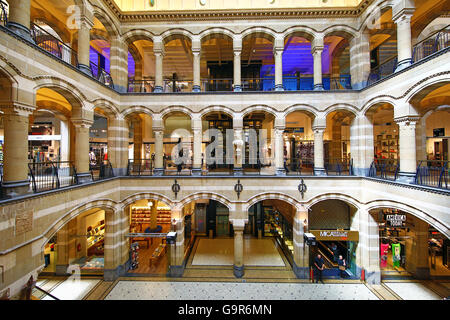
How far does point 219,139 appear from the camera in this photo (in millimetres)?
17750

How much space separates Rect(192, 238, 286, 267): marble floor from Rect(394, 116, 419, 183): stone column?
7958 millimetres

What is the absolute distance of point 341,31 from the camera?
475 inches

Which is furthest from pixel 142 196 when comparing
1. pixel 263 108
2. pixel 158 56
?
pixel 263 108

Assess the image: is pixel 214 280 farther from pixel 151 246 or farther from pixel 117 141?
pixel 117 141

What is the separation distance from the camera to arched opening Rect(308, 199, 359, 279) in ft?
37.3

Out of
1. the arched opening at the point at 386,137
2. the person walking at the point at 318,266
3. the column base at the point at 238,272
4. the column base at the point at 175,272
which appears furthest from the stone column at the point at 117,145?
the arched opening at the point at 386,137

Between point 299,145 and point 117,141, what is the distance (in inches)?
620

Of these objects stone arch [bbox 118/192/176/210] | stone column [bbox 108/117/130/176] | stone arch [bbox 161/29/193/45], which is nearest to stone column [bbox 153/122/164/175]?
stone arch [bbox 118/192/176/210]

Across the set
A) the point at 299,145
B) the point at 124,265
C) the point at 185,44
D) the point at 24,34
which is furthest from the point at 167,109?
the point at 299,145

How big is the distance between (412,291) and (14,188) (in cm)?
1681

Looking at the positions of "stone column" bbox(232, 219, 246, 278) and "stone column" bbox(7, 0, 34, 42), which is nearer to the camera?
"stone column" bbox(7, 0, 34, 42)

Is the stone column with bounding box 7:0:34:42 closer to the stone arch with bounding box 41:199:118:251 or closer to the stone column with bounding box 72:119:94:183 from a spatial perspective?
the stone column with bounding box 72:119:94:183

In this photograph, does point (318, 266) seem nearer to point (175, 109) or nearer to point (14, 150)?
point (175, 109)

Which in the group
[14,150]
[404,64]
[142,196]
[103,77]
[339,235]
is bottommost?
[339,235]
